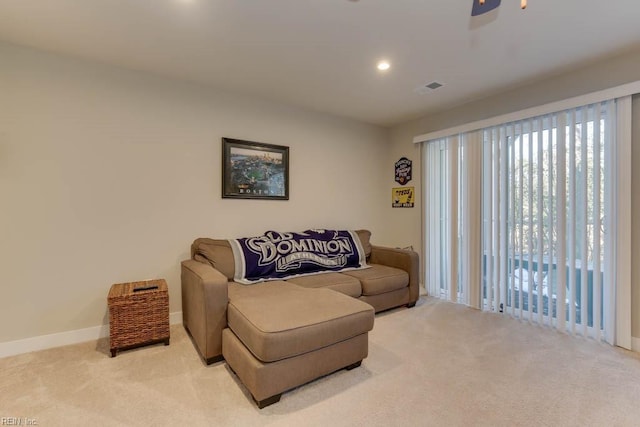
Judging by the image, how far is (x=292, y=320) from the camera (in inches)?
68.1

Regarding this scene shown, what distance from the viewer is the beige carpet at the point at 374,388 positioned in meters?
1.53

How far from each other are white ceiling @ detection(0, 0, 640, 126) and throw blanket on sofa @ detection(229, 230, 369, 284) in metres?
1.57

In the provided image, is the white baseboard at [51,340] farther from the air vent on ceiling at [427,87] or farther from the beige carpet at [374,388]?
the air vent on ceiling at [427,87]

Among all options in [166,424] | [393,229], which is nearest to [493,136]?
[393,229]

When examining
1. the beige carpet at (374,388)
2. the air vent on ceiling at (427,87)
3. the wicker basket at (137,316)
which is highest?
the air vent on ceiling at (427,87)

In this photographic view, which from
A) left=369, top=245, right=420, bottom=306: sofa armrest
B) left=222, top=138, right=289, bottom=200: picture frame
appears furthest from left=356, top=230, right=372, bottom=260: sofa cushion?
left=222, top=138, right=289, bottom=200: picture frame

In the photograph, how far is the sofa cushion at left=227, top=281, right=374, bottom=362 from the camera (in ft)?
5.27

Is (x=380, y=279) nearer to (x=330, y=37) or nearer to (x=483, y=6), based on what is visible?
(x=330, y=37)

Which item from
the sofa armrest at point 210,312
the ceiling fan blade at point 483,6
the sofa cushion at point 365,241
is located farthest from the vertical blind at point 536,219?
the sofa armrest at point 210,312

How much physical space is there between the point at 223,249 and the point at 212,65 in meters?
1.61

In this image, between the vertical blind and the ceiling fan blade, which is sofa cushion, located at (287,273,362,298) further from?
the ceiling fan blade

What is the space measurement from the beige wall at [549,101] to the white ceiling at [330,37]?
13 centimetres

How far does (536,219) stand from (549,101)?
3.59 ft

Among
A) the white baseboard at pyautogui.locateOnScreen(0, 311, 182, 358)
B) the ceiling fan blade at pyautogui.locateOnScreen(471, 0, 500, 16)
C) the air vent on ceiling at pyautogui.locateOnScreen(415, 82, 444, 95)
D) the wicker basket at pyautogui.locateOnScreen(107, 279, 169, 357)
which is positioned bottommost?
the white baseboard at pyautogui.locateOnScreen(0, 311, 182, 358)
